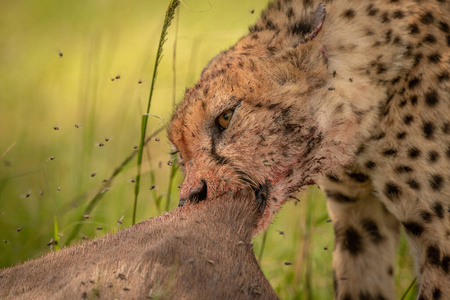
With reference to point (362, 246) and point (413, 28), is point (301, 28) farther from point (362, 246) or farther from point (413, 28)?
point (362, 246)

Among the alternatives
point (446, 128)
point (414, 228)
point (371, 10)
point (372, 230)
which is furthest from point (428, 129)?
point (372, 230)

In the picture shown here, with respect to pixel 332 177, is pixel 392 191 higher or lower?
higher

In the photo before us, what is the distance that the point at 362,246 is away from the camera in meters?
3.79

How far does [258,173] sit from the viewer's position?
9.89ft

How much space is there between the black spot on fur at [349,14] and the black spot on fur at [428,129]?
25.1 inches

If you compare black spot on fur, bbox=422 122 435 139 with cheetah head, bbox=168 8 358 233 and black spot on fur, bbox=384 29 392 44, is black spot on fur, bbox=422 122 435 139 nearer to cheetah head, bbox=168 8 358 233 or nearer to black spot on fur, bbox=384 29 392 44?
cheetah head, bbox=168 8 358 233

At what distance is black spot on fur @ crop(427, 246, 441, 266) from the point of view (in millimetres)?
3078

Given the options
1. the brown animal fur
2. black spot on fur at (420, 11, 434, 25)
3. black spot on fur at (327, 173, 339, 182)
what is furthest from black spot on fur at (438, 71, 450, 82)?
the brown animal fur

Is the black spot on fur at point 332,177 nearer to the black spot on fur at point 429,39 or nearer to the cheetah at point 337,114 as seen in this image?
the cheetah at point 337,114

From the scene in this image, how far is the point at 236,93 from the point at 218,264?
4.15 feet

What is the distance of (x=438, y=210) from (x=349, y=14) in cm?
100

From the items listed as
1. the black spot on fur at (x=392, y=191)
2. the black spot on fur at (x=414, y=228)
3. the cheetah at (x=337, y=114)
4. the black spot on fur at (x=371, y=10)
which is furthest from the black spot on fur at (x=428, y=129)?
the black spot on fur at (x=371, y=10)

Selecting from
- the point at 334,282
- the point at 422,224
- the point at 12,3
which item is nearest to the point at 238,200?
the point at 422,224

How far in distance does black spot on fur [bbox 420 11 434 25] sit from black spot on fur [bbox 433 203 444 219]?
86 cm
